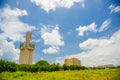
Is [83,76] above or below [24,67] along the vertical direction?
below

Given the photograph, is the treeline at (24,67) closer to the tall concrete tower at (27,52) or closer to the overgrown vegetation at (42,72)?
the overgrown vegetation at (42,72)

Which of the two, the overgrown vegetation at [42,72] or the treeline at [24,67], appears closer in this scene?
the overgrown vegetation at [42,72]

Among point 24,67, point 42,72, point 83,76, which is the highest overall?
point 24,67

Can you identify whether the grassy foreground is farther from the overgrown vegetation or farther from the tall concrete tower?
the tall concrete tower

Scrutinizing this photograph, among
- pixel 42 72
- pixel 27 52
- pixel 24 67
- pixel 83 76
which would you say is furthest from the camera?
pixel 27 52

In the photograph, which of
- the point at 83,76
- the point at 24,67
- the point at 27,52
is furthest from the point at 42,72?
the point at 27,52

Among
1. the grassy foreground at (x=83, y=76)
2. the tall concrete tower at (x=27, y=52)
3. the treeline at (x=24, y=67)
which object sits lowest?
the grassy foreground at (x=83, y=76)

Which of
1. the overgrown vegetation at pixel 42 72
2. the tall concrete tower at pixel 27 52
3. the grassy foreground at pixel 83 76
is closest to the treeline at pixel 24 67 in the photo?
the overgrown vegetation at pixel 42 72

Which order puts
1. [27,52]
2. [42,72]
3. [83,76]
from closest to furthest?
[83,76]
[42,72]
[27,52]

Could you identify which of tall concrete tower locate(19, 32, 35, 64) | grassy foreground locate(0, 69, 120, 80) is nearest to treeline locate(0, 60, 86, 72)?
grassy foreground locate(0, 69, 120, 80)

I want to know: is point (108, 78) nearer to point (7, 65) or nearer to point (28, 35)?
point (7, 65)

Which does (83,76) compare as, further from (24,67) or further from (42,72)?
(24,67)

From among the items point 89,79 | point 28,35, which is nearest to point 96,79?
point 89,79

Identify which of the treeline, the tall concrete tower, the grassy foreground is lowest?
the grassy foreground
